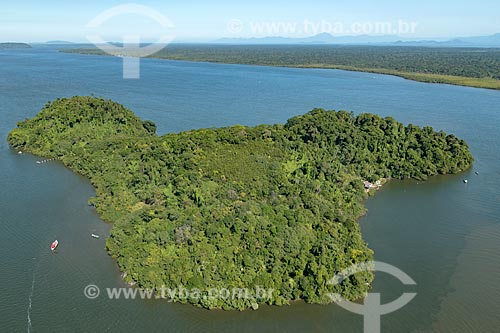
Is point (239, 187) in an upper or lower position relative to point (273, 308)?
upper

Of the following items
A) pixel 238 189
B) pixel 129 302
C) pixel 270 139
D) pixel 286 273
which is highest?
pixel 270 139

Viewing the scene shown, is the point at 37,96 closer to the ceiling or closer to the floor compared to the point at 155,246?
closer to the ceiling

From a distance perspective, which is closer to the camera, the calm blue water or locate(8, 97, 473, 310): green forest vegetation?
the calm blue water

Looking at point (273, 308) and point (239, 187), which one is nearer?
point (273, 308)

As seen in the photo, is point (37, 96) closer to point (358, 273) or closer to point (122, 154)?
point (122, 154)

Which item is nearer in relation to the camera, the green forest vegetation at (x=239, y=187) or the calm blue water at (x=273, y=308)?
the calm blue water at (x=273, y=308)

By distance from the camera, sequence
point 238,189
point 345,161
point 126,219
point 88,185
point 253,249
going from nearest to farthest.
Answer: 1. point 253,249
2. point 126,219
3. point 238,189
4. point 88,185
5. point 345,161

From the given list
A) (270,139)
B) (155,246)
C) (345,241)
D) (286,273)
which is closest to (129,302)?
(155,246)

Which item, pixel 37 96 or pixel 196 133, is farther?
pixel 37 96
